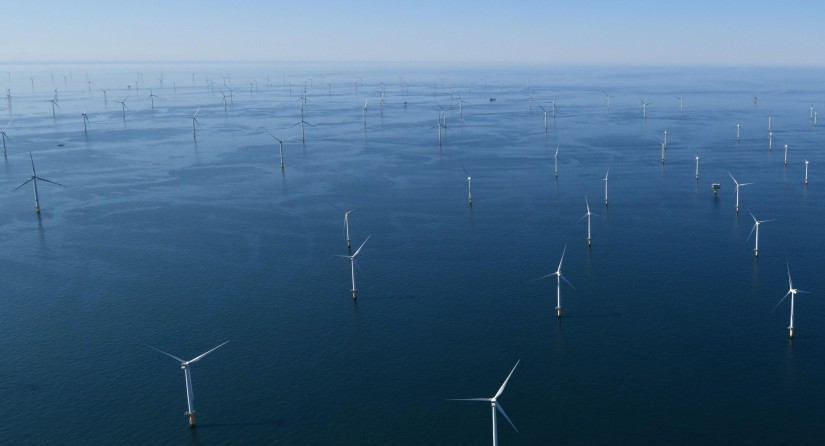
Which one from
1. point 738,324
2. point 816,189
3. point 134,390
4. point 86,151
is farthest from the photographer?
point 86,151

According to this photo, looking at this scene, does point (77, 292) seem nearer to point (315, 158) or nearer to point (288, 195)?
point (288, 195)

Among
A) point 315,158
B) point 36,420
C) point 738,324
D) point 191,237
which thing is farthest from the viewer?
point 315,158

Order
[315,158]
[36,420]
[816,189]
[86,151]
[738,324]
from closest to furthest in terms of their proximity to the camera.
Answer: [36,420] → [738,324] → [816,189] → [315,158] → [86,151]

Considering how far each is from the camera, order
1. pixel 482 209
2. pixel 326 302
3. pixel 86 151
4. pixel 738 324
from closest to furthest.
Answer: pixel 738 324, pixel 326 302, pixel 482 209, pixel 86 151

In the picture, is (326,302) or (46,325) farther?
(326,302)

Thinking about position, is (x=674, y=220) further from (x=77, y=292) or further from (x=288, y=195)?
(x=77, y=292)

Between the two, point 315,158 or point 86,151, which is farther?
point 86,151

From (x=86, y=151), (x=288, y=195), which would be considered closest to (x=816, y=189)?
(x=288, y=195)

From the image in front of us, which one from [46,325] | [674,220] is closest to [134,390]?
[46,325]
